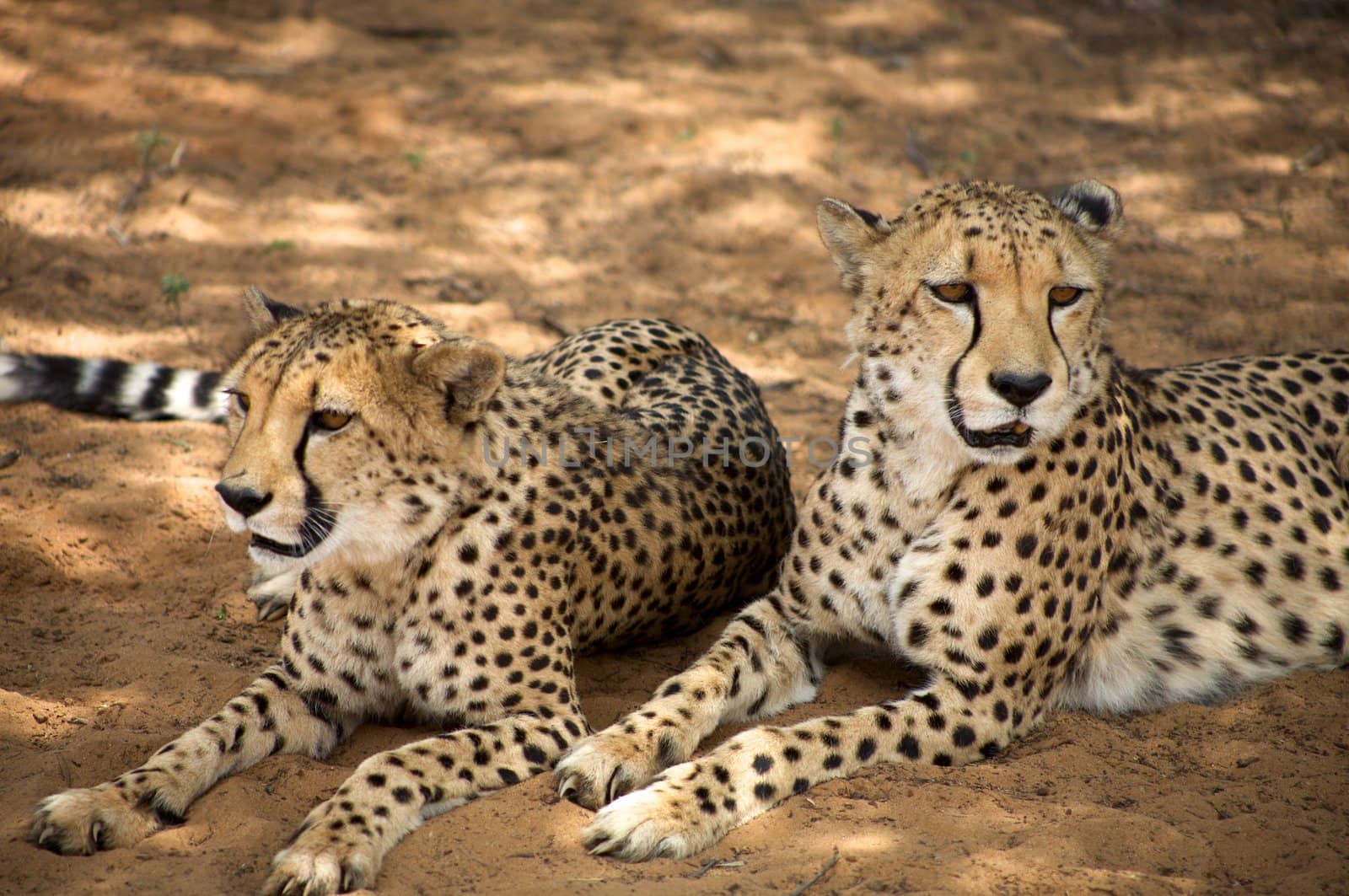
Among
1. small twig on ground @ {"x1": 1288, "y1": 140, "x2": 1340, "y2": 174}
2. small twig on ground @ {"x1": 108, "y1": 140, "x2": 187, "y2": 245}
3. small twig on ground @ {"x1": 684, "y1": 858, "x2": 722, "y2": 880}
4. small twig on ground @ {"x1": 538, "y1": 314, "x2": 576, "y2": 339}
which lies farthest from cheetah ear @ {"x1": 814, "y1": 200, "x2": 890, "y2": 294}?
small twig on ground @ {"x1": 1288, "y1": 140, "x2": 1340, "y2": 174}

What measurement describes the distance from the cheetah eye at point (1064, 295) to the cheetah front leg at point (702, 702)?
4.13 ft

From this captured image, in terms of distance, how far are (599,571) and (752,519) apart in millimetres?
765

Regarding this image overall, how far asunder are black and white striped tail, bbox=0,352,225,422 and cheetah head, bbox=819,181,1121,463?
2.78 metres

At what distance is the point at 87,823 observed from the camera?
309 centimetres

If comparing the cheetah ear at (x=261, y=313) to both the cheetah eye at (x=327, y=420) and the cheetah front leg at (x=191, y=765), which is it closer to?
the cheetah eye at (x=327, y=420)

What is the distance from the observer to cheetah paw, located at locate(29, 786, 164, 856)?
3059 millimetres

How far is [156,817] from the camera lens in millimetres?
3217

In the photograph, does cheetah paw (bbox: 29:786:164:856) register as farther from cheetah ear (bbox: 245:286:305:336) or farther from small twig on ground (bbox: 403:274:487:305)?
small twig on ground (bbox: 403:274:487:305)

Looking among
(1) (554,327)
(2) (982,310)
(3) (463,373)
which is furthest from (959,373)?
(1) (554,327)

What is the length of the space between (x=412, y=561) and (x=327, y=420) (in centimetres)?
49

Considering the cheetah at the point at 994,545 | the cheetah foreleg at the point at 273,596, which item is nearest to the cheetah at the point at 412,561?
the cheetah at the point at 994,545

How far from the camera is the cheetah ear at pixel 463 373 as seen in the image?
10.9ft

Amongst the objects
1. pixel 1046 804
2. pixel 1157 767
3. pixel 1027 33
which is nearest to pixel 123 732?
pixel 1046 804

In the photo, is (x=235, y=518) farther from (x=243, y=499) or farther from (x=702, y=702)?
(x=702, y=702)
